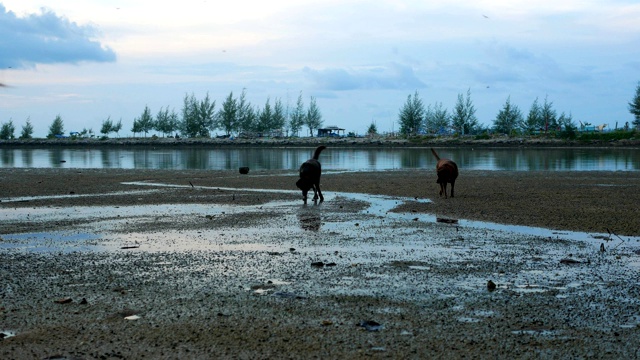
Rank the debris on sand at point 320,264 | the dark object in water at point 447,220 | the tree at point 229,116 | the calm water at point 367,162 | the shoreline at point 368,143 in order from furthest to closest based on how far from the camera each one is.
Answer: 1. the tree at point 229,116
2. the shoreline at point 368,143
3. the calm water at point 367,162
4. the dark object in water at point 447,220
5. the debris on sand at point 320,264

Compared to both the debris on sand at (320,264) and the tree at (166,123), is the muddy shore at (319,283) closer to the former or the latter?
the debris on sand at (320,264)

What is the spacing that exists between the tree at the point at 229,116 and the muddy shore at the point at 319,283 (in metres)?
140

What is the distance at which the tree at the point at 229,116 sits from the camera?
15700 centimetres

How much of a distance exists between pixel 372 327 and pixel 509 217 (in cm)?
989

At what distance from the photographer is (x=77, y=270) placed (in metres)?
9.66

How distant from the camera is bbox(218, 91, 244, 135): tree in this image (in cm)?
15700

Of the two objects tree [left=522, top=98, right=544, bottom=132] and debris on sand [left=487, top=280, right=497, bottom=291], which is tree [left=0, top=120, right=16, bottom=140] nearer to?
tree [left=522, top=98, right=544, bottom=132]

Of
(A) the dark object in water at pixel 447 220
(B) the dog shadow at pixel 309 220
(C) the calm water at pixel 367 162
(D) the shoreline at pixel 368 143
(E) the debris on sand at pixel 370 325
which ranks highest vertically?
(D) the shoreline at pixel 368 143

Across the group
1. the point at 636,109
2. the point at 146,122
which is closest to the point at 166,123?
the point at 146,122

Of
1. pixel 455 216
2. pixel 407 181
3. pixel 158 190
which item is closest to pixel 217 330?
pixel 455 216

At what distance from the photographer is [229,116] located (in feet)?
513

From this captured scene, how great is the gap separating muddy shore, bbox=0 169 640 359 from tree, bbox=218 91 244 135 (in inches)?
5508

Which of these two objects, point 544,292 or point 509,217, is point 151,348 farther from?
point 509,217

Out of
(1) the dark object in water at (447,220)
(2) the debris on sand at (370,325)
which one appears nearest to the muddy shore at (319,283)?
(2) the debris on sand at (370,325)
